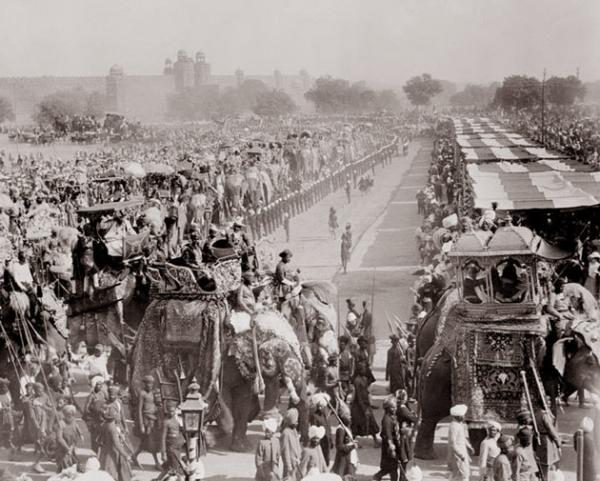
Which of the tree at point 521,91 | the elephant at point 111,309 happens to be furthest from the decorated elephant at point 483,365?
the tree at point 521,91

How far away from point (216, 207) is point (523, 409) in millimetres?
18961

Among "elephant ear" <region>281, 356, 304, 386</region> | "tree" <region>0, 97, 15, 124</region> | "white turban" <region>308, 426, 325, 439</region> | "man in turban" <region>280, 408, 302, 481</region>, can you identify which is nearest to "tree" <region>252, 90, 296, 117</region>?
"tree" <region>0, 97, 15, 124</region>

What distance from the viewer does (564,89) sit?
3506 inches

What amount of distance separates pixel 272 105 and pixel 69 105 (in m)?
32.8

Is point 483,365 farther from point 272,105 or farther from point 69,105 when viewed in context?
point 272,105

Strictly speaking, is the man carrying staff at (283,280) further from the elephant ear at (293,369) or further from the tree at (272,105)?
the tree at (272,105)

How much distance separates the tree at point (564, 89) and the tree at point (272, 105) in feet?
105

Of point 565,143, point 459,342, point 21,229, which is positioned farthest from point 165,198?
point 565,143

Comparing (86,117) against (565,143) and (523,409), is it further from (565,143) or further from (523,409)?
(523,409)

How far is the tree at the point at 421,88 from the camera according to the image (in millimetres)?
131375

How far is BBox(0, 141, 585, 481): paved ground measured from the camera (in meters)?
10.8

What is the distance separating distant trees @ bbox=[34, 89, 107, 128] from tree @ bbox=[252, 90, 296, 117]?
24.3 metres

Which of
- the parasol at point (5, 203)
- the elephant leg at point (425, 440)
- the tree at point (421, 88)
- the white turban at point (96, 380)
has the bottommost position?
the elephant leg at point (425, 440)

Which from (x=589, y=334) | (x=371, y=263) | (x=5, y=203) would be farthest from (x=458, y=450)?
(x=371, y=263)
